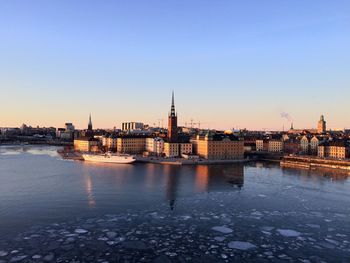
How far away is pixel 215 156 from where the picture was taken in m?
44.2

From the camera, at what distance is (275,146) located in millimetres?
56344

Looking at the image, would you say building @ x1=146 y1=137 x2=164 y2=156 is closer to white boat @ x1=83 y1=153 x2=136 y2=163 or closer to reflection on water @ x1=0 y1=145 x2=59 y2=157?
white boat @ x1=83 y1=153 x2=136 y2=163

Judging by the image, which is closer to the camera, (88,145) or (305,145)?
(305,145)

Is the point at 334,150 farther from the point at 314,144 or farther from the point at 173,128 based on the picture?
the point at 173,128

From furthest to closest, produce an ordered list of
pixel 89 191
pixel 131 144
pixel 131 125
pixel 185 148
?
pixel 131 125, pixel 131 144, pixel 185 148, pixel 89 191

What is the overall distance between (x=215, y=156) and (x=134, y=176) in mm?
18022

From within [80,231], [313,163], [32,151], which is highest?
[32,151]

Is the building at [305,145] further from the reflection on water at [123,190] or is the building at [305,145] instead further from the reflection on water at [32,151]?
the reflection on water at [32,151]

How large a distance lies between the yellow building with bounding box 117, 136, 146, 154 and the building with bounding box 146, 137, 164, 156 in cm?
189

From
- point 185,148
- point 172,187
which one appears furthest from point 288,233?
point 185,148

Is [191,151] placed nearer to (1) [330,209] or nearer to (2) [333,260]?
(1) [330,209]

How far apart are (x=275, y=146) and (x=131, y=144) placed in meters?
22.5

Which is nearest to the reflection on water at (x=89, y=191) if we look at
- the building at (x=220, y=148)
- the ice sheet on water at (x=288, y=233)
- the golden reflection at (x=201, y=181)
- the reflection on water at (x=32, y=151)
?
the golden reflection at (x=201, y=181)

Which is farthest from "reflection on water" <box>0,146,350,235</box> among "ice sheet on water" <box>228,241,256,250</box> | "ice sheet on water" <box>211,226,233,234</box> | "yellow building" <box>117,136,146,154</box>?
"yellow building" <box>117,136,146,154</box>
